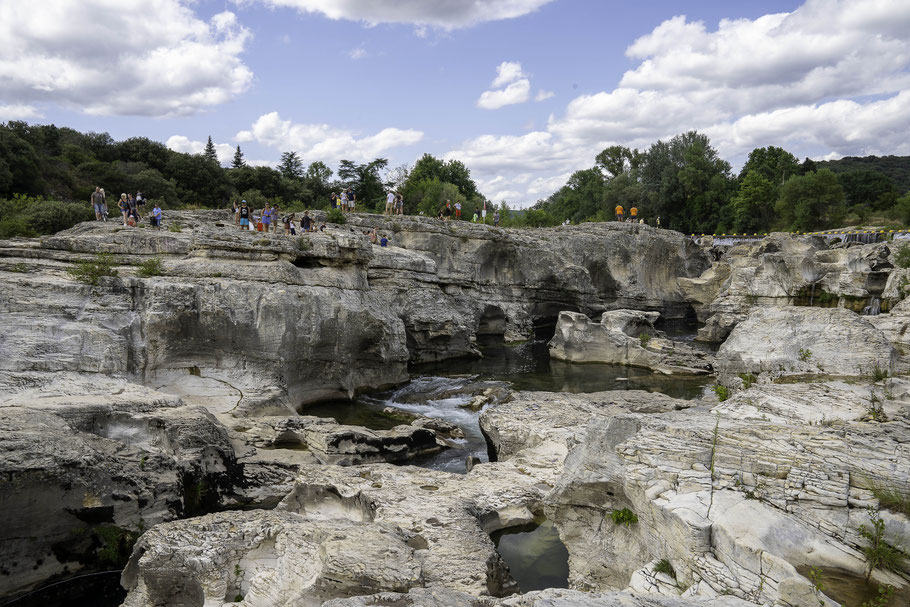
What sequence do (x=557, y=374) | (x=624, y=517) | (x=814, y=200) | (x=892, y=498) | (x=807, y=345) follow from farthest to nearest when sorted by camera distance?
(x=814, y=200), (x=557, y=374), (x=807, y=345), (x=624, y=517), (x=892, y=498)

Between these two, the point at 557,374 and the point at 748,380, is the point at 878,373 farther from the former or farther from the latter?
the point at 557,374

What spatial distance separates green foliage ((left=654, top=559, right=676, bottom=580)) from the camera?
6.27 meters

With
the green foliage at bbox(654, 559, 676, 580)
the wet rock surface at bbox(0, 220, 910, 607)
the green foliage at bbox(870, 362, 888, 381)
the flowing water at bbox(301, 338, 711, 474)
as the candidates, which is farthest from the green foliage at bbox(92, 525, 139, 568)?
the green foliage at bbox(870, 362, 888, 381)

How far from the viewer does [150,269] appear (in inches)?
630

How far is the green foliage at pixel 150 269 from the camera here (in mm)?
15898

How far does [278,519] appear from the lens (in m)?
8.23

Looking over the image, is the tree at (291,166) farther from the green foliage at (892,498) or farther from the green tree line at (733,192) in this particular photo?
the green foliage at (892,498)

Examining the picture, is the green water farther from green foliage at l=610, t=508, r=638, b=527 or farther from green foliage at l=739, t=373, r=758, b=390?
green foliage at l=610, t=508, r=638, b=527

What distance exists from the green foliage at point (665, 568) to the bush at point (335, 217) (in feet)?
77.0

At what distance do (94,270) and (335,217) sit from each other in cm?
1329

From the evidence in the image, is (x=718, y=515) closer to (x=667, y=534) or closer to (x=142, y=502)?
(x=667, y=534)

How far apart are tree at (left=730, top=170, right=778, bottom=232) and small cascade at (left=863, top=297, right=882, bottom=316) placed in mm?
28066

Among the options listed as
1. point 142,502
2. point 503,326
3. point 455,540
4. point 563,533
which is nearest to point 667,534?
point 563,533

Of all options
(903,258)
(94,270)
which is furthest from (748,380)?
(903,258)
